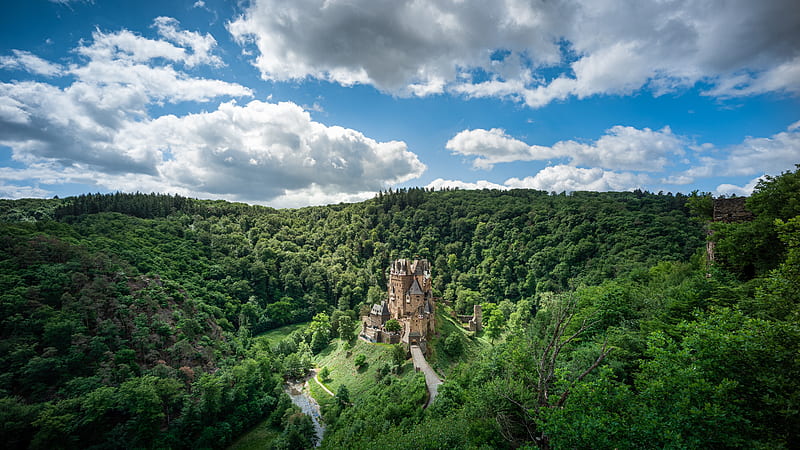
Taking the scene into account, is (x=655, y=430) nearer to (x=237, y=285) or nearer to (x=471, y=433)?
(x=471, y=433)

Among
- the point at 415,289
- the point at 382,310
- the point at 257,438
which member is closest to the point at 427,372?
the point at 415,289

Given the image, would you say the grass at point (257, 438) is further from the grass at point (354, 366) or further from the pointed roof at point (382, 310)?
the pointed roof at point (382, 310)

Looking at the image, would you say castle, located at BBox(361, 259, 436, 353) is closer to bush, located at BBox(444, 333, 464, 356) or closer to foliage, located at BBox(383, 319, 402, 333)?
foliage, located at BBox(383, 319, 402, 333)

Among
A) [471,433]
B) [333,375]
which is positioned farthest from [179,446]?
[471,433]

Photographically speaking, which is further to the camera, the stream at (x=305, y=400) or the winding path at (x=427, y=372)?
the stream at (x=305, y=400)

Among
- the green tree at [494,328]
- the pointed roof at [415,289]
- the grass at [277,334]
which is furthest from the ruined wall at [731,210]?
the grass at [277,334]

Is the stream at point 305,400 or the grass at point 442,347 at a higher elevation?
the grass at point 442,347
